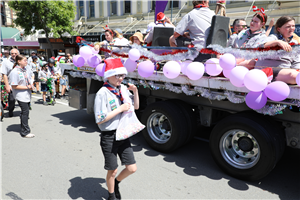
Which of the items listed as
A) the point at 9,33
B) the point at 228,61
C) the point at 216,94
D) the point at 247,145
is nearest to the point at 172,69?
the point at 216,94

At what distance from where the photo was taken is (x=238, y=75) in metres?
3.10

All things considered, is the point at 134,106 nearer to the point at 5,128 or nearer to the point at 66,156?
the point at 66,156

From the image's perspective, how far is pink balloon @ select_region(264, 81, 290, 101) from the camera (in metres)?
2.80

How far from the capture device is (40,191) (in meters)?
3.29

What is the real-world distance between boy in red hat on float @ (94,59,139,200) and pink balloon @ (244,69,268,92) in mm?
1459

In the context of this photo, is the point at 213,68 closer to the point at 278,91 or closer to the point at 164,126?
the point at 278,91

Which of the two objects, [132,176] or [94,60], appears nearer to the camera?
[132,176]

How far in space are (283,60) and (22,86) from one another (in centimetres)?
518

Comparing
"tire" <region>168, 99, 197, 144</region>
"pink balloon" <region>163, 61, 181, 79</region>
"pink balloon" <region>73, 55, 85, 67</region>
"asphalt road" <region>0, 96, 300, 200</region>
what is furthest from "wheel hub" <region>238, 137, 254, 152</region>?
"pink balloon" <region>73, 55, 85, 67</region>

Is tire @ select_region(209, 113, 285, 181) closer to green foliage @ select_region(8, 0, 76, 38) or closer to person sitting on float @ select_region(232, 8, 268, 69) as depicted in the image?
person sitting on float @ select_region(232, 8, 268, 69)

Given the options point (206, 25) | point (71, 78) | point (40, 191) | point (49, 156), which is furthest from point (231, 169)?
point (71, 78)

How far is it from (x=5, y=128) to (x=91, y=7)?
1728 centimetres

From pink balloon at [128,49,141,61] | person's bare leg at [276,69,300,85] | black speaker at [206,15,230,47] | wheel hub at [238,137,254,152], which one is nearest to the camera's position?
person's bare leg at [276,69,300,85]

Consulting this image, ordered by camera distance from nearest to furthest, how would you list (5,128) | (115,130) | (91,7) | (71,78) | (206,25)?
(115,130) → (206,25) → (5,128) → (71,78) → (91,7)
